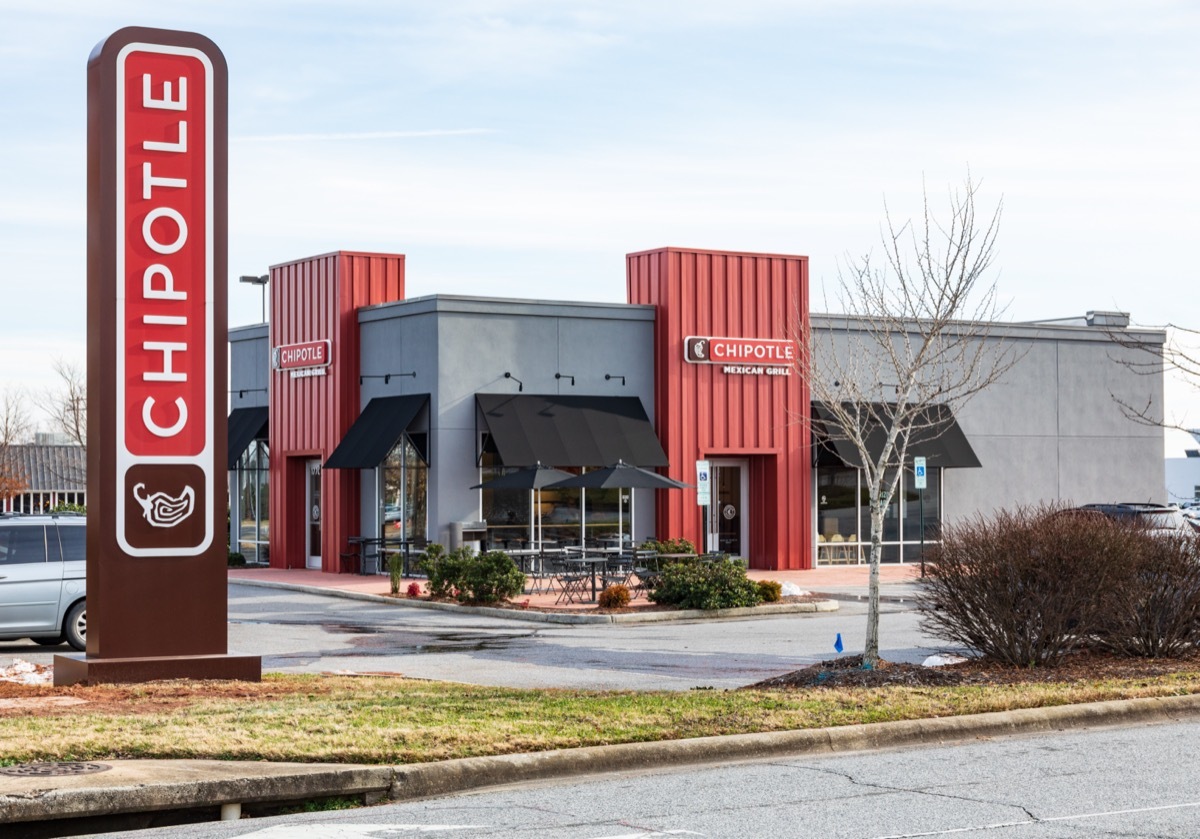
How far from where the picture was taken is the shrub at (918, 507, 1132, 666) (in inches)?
575

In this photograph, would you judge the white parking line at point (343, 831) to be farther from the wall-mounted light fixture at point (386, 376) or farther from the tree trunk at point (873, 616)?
the wall-mounted light fixture at point (386, 376)

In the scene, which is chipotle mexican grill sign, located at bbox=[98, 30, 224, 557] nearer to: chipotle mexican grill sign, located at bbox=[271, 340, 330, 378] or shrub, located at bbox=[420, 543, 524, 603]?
shrub, located at bbox=[420, 543, 524, 603]

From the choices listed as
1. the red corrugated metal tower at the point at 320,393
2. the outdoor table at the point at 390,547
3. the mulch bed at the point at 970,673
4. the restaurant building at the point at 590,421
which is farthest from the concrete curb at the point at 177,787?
the red corrugated metal tower at the point at 320,393

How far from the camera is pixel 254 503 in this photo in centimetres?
4031

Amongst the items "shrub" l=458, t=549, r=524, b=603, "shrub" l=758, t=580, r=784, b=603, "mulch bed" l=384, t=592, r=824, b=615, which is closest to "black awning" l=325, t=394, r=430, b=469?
"mulch bed" l=384, t=592, r=824, b=615

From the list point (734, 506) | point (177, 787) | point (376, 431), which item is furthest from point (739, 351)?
point (177, 787)

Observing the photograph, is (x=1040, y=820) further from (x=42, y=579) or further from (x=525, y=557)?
(x=525, y=557)

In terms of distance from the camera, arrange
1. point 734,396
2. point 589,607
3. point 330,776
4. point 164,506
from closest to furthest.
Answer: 1. point 330,776
2. point 164,506
3. point 589,607
4. point 734,396

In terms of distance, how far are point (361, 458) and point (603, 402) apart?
18.0 feet

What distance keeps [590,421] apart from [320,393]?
6789 millimetres

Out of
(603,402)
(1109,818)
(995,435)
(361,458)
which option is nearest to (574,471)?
(603,402)

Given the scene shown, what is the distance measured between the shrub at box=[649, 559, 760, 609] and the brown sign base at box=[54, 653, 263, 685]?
1170 centimetres

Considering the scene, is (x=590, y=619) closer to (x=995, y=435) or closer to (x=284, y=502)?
(x=284, y=502)

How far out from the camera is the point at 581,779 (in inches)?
396
